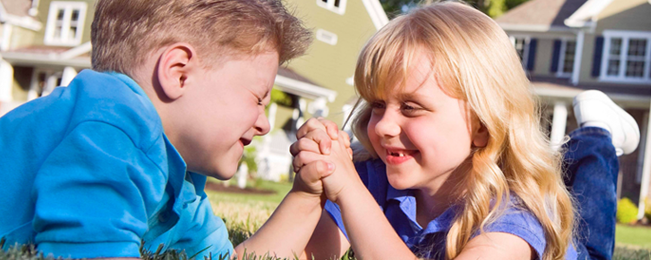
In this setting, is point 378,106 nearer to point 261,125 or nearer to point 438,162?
point 438,162

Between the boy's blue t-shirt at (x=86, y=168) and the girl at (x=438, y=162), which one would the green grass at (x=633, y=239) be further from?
the boy's blue t-shirt at (x=86, y=168)

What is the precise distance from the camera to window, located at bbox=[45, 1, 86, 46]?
20.3 meters

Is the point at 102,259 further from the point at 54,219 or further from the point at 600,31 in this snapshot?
the point at 600,31

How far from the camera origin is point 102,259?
50.2 inches

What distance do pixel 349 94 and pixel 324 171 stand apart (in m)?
17.2

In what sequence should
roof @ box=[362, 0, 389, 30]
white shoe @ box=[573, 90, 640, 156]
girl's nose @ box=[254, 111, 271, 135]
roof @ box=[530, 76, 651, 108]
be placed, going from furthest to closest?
roof @ box=[530, 76, 651, 108]
roof @ box=[362, 0, 389, 30]
white shoe @ box=[573, 90, 640, 156]
girl's nose @ box=[254, 111, 271, 135]

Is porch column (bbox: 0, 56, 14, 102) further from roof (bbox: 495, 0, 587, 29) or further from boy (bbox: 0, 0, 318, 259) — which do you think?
boy (bbox: 0, 0, 318, 259)

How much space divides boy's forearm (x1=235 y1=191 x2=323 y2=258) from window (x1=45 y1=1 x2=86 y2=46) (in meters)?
20.1

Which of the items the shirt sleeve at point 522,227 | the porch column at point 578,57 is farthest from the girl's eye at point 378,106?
the porch column at point 578,57

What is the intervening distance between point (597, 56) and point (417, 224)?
17972 millimetres

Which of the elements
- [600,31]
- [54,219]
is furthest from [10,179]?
[600,31]

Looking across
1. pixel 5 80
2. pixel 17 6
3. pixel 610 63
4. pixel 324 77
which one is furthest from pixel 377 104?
pixel 17 6

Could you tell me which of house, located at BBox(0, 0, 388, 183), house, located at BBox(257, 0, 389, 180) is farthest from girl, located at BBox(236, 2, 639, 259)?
house, located at BBox(0, 0, 388, 183)

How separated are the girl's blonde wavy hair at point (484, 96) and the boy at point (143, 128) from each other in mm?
452
